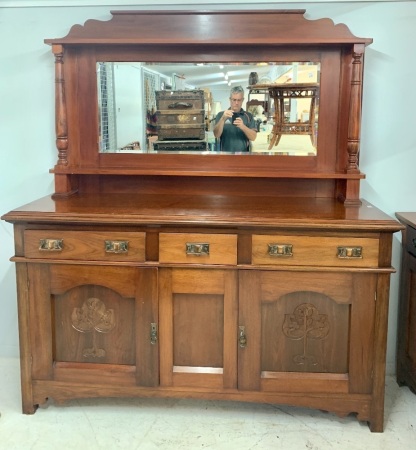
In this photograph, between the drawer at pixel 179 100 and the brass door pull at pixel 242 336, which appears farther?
the drawer at pixel 179 100

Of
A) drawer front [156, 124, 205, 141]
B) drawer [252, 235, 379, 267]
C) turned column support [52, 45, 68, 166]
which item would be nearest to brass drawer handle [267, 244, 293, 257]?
drawer [252, 235, 379, 267]

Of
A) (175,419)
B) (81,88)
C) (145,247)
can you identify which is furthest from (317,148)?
(175,419)

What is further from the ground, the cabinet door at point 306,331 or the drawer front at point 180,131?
the drawer front at point 180,131

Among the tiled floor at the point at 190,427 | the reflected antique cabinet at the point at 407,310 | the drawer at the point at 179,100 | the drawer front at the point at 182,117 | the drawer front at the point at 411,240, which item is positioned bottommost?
the tiled floor at the point at 190,427

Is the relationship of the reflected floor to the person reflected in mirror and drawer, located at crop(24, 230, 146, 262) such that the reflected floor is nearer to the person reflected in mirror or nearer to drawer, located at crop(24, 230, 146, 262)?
the person reflected in mirror

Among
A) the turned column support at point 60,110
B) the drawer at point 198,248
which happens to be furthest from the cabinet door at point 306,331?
the turned column support at point 60,110

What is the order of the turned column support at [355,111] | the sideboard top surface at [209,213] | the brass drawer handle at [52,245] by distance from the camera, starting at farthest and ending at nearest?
the turned column support at [355,111] < the brass drawer handle at [52,245] < the sideboard top surface at [209,213]

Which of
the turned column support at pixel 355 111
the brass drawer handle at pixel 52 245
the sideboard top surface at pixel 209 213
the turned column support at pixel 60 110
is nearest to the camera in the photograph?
the sideboard top surface at pixel 209 213

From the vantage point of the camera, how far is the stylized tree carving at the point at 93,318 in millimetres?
2295

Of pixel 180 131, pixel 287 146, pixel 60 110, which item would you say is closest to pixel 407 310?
pixel 287 146

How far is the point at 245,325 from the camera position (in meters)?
2.24

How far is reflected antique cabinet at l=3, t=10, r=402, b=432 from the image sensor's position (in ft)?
7.15

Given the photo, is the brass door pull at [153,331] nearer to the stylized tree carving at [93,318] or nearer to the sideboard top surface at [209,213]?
the stylized tree carving at [93,318]

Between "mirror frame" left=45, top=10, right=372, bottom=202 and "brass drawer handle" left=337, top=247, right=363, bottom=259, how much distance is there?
40 cm
